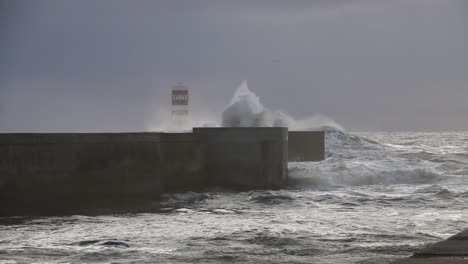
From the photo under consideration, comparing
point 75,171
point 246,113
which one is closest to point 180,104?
point 246,113

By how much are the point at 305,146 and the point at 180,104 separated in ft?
62.3

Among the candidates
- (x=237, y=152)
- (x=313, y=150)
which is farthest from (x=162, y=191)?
(x=313, y=150)

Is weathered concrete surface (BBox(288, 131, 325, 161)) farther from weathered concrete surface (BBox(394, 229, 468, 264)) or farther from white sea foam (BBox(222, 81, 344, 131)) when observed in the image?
weathered concrete surface (BBox(394, 229, 468, 264))

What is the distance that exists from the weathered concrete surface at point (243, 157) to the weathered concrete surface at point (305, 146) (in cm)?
580

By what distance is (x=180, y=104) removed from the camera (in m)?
Answer: 39.3

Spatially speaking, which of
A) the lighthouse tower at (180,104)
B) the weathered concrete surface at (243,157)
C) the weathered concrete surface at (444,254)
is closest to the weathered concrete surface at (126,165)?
the weathered concrete surface at (243,157)

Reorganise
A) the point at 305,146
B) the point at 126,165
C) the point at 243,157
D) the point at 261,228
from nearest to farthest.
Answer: the point at 261,228
the point at 126,165
the point at 243,157
the point at 305,146

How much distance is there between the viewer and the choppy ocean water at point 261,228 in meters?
7.32

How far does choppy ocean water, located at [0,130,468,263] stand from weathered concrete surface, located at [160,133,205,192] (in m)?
0.35

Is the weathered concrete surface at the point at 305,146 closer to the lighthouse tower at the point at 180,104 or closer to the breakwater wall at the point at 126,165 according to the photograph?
the breakwater wall at the point at 126,165

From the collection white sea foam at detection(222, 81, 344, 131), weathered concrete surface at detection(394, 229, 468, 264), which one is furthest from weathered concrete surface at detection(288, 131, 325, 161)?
weathered concrete surface at detection(394, 229, 468, 264)

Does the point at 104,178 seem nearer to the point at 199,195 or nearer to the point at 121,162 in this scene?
the point at 121,162

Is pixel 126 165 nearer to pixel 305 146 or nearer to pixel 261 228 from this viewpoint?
pixel 261 228

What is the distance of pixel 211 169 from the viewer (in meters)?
14.5
